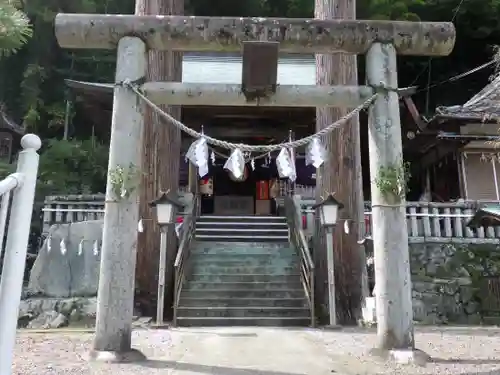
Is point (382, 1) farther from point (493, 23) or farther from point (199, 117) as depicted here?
point (199, 117)

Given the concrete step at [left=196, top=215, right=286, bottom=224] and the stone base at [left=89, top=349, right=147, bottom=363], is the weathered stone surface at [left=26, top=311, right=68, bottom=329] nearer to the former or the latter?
the concrete step at [left=196, top=215, right=286, bottom=224]

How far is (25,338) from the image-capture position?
21.1 ft

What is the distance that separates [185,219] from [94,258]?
89.7 inches

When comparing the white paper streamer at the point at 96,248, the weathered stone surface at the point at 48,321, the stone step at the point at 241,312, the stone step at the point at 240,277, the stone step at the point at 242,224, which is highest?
the stone step at the point at 242,224

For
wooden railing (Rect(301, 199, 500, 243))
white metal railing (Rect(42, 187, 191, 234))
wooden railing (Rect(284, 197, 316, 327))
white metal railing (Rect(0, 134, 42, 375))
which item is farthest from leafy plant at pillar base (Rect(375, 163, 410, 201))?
white metal railing (Rect(42, 187, 191, 234))

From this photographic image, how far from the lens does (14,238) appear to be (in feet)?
9.03

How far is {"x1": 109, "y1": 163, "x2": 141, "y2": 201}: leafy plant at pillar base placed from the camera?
16.1 ft

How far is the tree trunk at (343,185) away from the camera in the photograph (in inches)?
332

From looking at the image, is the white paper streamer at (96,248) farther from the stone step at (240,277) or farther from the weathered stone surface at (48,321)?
the stone step at (240,277)

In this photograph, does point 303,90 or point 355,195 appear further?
point 355,195

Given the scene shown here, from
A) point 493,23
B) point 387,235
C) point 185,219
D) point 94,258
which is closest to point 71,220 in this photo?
point 94,258

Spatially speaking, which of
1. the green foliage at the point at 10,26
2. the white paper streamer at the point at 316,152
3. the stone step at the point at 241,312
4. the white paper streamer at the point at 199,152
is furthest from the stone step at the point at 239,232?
the green foliage at the point at 10,26

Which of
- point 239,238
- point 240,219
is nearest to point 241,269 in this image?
point 239,238

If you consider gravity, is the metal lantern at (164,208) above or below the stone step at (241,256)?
above
